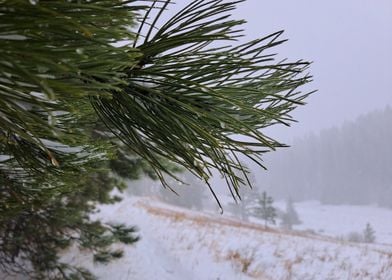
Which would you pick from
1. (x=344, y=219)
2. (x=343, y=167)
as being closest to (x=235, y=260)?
(x=344, y=219)

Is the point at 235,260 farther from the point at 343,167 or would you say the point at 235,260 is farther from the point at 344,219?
the point at 343,167

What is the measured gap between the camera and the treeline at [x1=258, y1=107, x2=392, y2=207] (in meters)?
119

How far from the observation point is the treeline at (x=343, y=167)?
119188 millimetres

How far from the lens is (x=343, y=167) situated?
13200 centimetres

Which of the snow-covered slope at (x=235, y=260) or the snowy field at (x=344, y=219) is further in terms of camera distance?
the snowy field at (x=344, y=219)

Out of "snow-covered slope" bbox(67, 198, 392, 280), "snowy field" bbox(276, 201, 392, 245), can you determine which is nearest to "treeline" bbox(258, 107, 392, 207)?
"snowy field" bbox(276, 201, 392, 245)

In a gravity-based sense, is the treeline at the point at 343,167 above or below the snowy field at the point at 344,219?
above

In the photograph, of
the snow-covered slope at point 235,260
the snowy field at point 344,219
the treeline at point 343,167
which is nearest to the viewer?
the snow-covered slope at point 235,260

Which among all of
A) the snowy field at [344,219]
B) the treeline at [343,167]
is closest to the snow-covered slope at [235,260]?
the snowy field at [344,219]

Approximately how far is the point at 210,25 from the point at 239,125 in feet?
1.03

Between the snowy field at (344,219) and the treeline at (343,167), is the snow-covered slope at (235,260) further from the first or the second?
the treeline at (343,167)

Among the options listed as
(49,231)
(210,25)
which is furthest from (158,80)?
(49,231)

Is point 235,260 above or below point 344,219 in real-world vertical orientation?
above

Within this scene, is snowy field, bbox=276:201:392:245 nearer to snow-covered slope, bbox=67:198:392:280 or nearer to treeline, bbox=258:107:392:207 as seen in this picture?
treeline, bbox=258:107:392:207
